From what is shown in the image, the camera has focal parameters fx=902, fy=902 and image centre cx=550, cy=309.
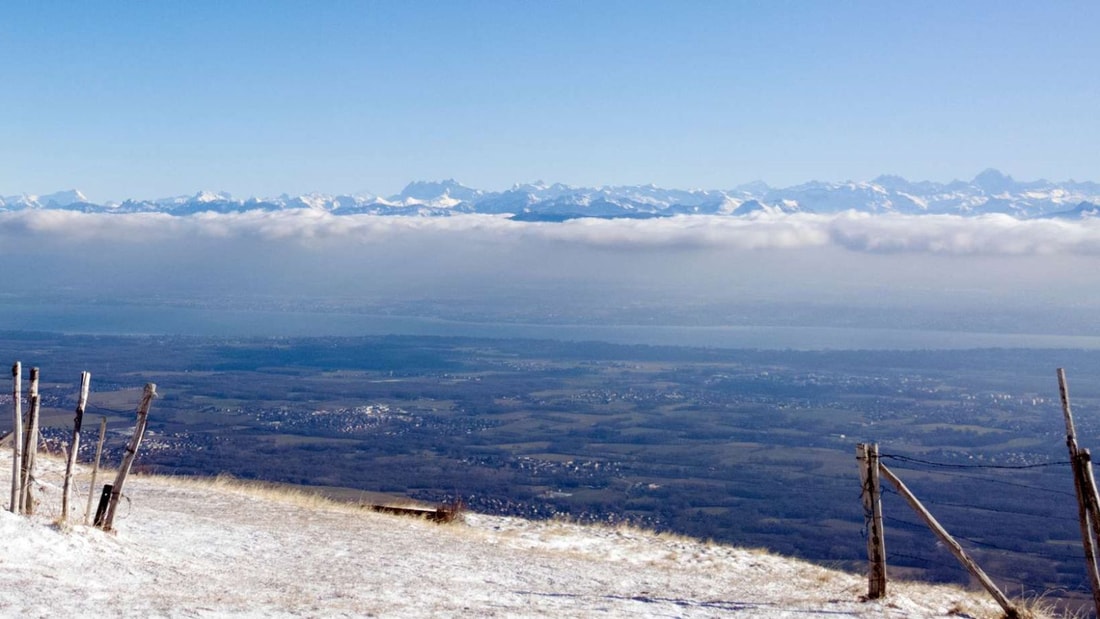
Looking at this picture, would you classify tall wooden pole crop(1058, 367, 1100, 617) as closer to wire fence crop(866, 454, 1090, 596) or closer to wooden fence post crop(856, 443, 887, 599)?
wooden fence post crop(856, 443, 887, 599)

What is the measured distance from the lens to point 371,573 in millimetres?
12492

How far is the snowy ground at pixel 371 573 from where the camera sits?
984 centimetres

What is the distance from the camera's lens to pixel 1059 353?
16900cm

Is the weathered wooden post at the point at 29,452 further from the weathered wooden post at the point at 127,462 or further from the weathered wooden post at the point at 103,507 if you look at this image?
the weathered wooden post at the point at 127,462

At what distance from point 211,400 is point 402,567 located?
96.4m

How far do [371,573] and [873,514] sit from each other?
22.9ft

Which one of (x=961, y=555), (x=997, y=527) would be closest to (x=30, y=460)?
(x=961, y=555)

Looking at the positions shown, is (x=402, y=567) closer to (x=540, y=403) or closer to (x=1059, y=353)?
(x=540, y=403)

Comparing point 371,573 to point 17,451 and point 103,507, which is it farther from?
point 17,451

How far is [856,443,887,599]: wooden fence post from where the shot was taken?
485 inches

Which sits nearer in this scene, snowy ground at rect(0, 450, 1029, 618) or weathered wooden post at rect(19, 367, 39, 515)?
snowy ground at rect(0, 450, 1029, 618)

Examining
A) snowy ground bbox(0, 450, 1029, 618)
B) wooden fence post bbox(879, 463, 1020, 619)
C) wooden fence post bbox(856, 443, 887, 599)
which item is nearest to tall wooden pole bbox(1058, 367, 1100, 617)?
wooden fence post bbox(879, 463, 1020, 619)

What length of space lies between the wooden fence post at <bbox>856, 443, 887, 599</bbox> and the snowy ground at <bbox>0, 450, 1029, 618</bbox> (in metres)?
0.28

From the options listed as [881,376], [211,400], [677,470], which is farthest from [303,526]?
[881,376]
